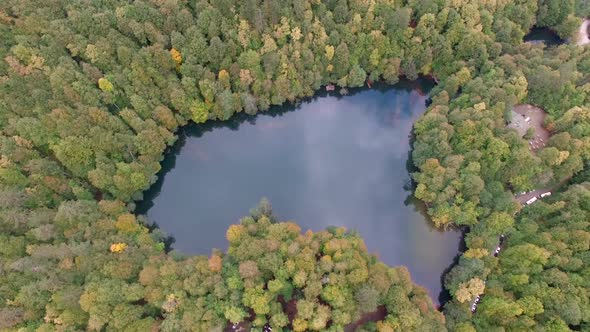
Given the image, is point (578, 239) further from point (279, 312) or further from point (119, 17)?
point (119, 17)

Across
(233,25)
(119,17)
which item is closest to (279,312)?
(233,25)

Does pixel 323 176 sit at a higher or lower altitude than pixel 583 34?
lower

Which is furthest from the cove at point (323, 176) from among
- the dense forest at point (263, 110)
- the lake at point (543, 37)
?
the lake at point (543, 37)

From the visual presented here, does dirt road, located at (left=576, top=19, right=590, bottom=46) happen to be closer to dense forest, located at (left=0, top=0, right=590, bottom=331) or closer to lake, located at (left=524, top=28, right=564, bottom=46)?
dense forest, located at (left=0, top=0, right=590, bottom=331)

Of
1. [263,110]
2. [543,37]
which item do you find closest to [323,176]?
[263,110]

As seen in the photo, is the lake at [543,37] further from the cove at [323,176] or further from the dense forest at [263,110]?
the cove at [323,176]

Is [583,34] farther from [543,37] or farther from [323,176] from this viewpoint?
[323,176]
